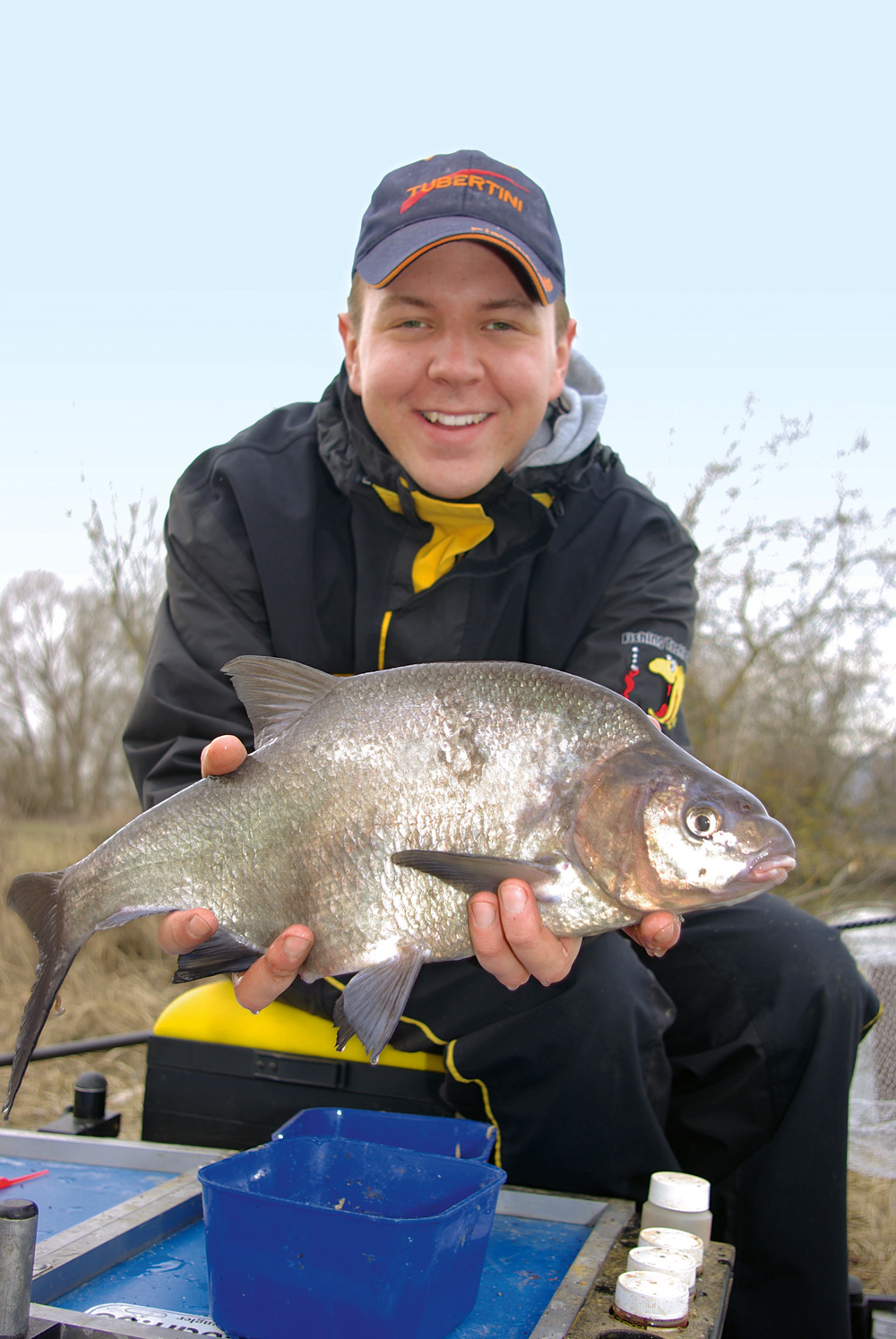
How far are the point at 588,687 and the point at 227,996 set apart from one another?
4.26 ft

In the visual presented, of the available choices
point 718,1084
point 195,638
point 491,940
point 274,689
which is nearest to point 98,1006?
point 195,638

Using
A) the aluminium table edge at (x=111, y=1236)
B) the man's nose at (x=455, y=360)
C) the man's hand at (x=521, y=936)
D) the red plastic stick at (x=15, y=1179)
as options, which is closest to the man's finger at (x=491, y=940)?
the man's hand at (x=521, y=936)

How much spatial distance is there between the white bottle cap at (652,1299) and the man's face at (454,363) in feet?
5.49

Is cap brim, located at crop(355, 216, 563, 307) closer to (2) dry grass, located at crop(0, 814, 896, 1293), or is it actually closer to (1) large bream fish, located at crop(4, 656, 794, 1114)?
(1) large bream fish, located at crop(4, 656, 794, 1114)

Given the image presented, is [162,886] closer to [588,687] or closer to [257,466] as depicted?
[588,687]

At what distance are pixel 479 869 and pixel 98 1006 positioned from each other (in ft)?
12.6

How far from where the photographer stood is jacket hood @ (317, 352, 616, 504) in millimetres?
2525

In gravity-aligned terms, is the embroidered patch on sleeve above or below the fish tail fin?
above

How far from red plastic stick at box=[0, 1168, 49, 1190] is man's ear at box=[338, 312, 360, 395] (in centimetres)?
191

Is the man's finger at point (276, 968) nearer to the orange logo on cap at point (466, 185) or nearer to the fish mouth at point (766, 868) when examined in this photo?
the fish mouth at point (766, 868)

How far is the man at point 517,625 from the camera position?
2059mm

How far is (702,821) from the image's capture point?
1506 mm

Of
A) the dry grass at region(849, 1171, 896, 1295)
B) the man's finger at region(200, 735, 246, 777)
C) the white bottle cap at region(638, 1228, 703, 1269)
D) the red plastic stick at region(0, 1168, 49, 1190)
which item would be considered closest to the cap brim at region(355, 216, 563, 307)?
the man's finger at region(200, 735, 246, 777)

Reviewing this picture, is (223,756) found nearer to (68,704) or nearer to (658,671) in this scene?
(658,671)
